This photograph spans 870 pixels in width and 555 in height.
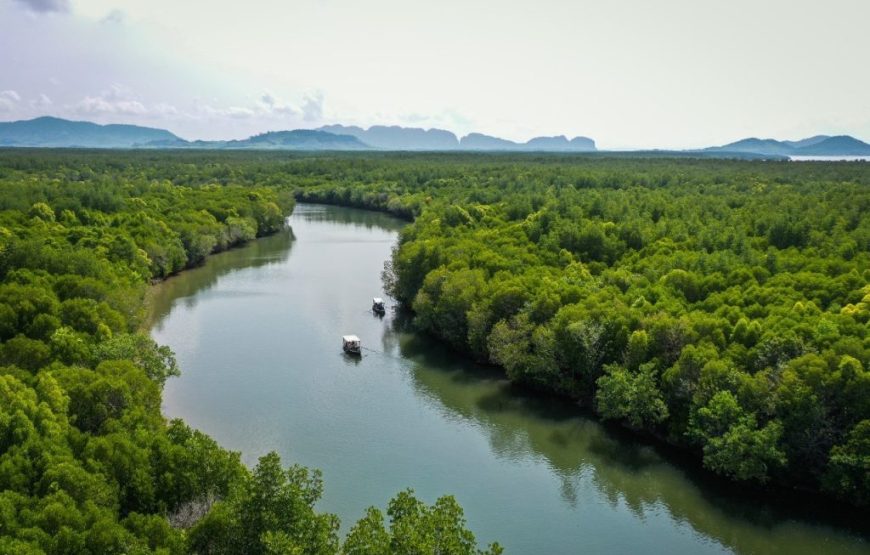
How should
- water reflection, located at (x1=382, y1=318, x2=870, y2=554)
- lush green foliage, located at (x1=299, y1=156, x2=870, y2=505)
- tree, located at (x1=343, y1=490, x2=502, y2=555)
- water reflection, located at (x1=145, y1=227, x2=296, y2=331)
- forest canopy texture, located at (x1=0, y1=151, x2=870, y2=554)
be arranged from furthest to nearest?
1. water reflection, located at (x1=145, y1=227, x2=296, y2=331)
2. lush green foliage, located at (x1=299, y1=156, x2=870, y2=505)
3. water reflection, located at (x1=382, y1=318, x2=870, y2=554)
4. forest canopy texture, located at (x1=0, y1=151, x2=870, y2=554)
5. tree, located at (x1=343, y1=490, x2=502, y2=555)

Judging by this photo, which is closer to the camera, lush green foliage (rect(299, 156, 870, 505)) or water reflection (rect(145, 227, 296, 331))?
lush green foliage (rect(299, 156, 870, 505))

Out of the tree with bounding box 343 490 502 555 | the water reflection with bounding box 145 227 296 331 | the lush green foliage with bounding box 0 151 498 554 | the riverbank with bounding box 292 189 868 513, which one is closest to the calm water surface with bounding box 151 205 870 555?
the water reflection with bounding box 145 227 296 331

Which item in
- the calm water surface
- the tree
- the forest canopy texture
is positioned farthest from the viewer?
the calm water surface

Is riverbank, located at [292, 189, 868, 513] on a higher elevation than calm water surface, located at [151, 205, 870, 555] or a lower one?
higher

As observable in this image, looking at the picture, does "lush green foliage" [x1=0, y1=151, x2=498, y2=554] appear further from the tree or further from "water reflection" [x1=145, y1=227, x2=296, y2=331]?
"water reflection" [x1=145, y1=227, x2=296, y2=331]

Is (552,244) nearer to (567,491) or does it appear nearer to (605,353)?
(605,353)

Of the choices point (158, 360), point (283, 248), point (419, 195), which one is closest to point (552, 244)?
point (158, 360)

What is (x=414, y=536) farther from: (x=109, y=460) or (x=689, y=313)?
(x=689, y=313)
